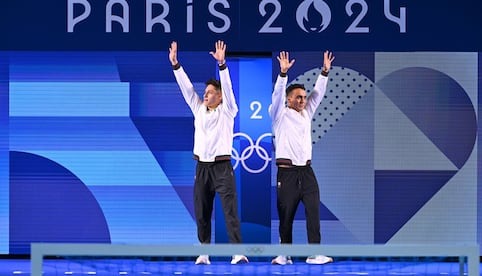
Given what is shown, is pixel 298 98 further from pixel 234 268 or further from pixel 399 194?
pixel 234 268

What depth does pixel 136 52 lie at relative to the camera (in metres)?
9.90

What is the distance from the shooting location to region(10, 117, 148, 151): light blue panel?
9906 mm

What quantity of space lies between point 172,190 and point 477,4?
3.56 m

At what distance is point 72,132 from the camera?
391 inches

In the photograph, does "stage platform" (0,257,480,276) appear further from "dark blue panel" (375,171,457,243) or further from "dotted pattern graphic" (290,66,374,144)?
"dotted pattern graphic" (290,66,374,144)

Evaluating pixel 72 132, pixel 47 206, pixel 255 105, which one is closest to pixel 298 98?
pixel 255 105

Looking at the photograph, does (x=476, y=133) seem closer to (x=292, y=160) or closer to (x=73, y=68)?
(x=292, y=160)

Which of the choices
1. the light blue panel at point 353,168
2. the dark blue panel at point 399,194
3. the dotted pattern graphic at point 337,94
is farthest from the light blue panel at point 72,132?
the dark blue panel at point 399,194

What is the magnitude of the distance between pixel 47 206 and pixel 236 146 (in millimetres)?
1988

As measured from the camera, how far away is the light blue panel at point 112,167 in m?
9.91

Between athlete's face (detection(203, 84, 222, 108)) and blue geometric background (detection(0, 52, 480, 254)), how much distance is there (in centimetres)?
77

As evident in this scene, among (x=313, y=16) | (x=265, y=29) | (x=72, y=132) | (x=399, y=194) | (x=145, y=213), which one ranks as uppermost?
(x=313, y=16)

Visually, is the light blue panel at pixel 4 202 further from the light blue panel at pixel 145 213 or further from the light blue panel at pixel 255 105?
the light blue panel at pixel 255 105

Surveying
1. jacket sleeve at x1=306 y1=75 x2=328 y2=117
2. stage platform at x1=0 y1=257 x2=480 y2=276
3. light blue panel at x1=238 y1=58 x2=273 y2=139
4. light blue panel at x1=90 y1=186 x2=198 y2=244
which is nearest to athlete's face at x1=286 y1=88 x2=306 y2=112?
jacket sleeve at x1=306 y1=75 x2=328 y2=117
